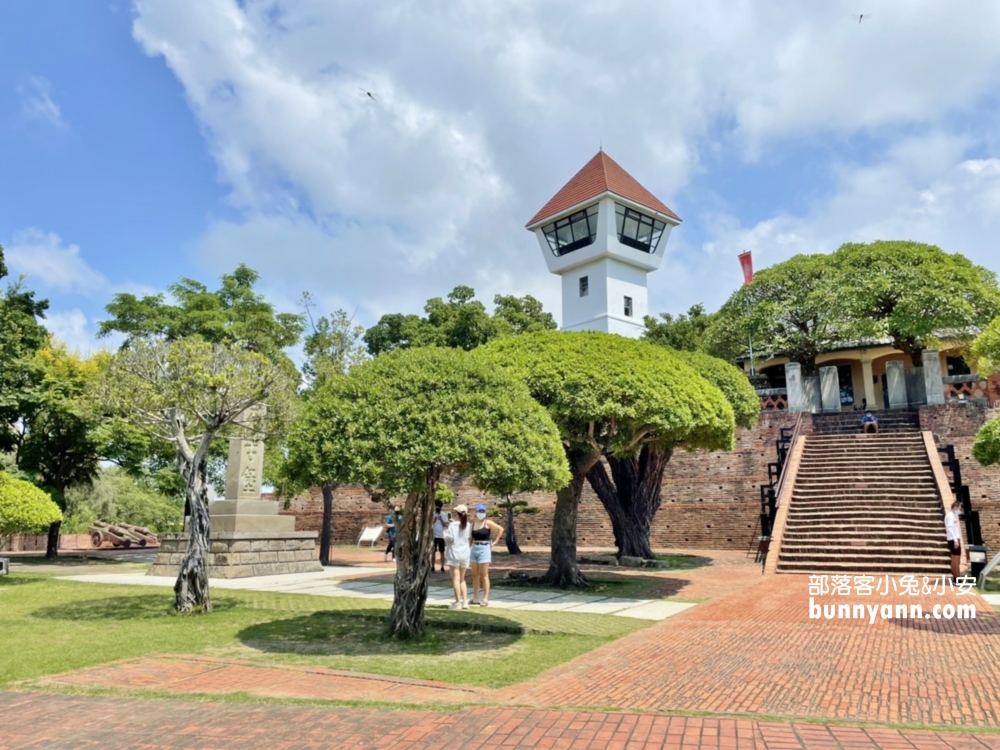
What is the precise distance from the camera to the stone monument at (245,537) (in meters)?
13.6

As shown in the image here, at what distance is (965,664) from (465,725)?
4.56 metres

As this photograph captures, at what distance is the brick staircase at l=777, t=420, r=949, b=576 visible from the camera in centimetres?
1302

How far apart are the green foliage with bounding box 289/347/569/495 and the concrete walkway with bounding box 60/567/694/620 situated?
300cm

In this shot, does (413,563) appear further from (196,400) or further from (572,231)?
(572,231)

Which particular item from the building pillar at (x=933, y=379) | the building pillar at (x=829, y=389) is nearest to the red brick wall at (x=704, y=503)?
the building pillar at (x=829, y=389)

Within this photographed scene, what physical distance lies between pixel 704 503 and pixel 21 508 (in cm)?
1650

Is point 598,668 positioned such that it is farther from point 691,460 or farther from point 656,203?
point 656,203

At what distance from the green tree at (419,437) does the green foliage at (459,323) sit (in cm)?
2506

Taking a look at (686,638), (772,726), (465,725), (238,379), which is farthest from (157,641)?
(772,726)

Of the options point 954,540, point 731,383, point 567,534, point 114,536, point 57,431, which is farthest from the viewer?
point 114,536

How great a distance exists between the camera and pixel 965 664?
6.06 m

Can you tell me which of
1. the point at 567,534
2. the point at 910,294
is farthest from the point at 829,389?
the point at 567,534

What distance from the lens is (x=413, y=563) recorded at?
730cm

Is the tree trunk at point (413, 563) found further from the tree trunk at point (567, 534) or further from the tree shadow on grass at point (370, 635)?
the tree trunk at point (567, 534)
